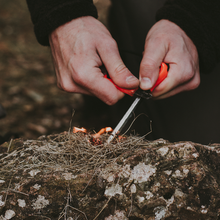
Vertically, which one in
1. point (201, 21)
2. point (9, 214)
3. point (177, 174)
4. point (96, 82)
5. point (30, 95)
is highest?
point (201, 21)

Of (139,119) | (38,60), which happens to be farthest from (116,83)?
(38,60)

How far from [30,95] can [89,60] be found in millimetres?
2910

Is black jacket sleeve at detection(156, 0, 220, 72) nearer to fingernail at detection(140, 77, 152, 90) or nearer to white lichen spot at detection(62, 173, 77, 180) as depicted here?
fingernail at detection(140, 77, 152, 90)

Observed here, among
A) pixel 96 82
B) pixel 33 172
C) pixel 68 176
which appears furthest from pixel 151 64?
pixel 33 172

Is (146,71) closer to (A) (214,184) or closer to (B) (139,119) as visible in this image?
(A) (214,184)

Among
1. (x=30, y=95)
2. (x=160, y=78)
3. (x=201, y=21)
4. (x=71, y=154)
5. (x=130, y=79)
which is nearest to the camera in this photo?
(x=71, y=154)

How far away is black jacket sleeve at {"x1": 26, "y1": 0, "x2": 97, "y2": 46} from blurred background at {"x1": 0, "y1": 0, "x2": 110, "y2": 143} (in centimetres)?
186

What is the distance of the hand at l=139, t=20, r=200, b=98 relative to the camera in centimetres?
148

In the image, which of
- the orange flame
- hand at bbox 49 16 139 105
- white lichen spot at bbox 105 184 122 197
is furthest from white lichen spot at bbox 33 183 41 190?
hand at bbox 49 16 139 105

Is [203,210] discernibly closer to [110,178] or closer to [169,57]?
[110,178]

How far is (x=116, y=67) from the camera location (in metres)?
1.49

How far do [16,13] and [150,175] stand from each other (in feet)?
21.6

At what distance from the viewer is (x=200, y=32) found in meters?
1.72

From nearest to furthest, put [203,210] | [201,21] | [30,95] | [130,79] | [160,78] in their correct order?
[203,210] → [130,79] → [160,78] → [201,21] → [30,95]
